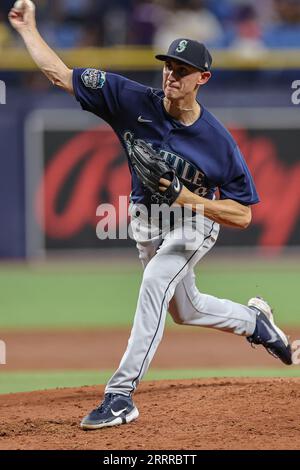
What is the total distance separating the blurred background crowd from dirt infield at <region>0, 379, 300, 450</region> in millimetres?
8519

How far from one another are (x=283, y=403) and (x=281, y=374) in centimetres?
168

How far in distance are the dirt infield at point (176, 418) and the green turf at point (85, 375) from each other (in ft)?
2.33

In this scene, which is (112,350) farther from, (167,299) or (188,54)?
(188,54)

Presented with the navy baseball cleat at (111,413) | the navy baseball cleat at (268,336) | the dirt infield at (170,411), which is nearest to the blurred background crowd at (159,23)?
the dirt infield at (170,411)

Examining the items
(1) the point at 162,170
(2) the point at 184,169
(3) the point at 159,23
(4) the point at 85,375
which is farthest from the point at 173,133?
(3) the point at 159,23

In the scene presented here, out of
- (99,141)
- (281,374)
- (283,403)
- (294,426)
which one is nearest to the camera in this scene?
(294,426)

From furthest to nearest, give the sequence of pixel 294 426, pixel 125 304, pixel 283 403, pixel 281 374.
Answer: pixel 125 304, pixel 281 374, pixel 283 403, pixel 294 426

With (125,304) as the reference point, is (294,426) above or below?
above

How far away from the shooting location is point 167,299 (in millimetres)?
5039

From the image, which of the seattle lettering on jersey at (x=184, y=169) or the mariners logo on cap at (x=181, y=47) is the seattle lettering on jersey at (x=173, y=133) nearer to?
the seattle lettering on jersey at (x=184, y=169)

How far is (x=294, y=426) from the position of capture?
16.1ft

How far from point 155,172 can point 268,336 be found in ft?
5.35

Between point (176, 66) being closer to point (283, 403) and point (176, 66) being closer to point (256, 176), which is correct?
point (283, 403)
